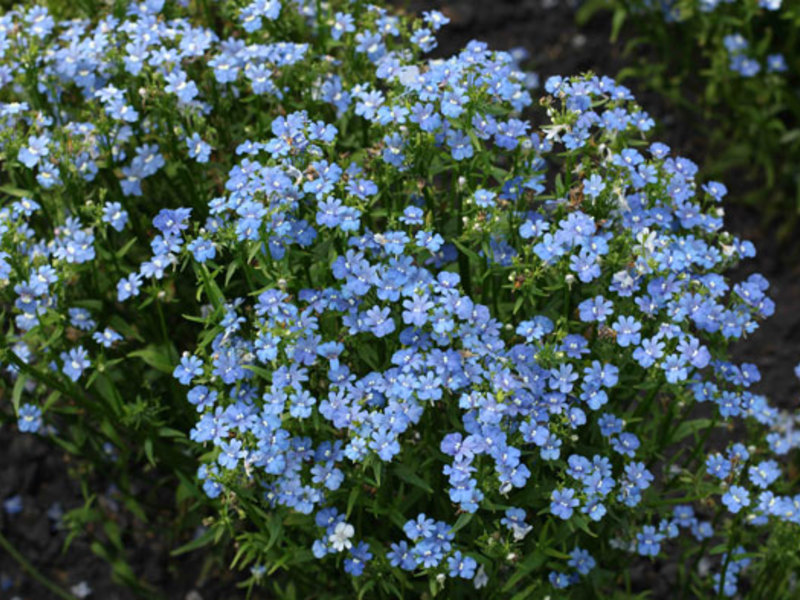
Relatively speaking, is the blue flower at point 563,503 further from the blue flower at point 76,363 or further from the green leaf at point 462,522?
the blue flower at point 76,363

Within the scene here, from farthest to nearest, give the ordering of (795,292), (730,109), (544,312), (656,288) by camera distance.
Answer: (730,109), (795,292), (544,312), (656,288)

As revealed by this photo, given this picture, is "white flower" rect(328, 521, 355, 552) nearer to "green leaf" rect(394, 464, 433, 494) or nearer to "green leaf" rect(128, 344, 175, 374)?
"green leaf" rect(394, 464, 433, 494)

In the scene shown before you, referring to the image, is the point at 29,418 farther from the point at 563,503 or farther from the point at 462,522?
the point at 563,503

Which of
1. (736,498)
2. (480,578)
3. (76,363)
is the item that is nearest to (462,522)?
(480,578)

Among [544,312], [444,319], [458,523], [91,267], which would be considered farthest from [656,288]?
[91,267]

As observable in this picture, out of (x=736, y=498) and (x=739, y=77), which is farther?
(x=739, y=77)

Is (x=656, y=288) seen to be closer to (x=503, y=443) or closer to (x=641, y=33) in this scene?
(x=503, y=443)

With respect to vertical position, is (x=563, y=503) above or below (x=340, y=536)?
above
